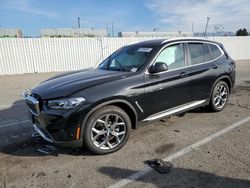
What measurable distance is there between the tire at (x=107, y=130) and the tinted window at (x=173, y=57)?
1.28 m

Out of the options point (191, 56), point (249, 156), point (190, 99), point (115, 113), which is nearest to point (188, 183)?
point (249, 156)

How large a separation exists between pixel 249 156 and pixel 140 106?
178cm

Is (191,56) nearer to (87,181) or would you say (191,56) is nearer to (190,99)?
(190,99)

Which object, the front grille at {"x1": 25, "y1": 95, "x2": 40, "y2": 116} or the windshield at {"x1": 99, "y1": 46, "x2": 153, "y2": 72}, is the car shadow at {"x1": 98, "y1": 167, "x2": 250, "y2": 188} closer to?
the front grille at {"x1": 25, "y1": 95, "x2": 40, "y2": 116}

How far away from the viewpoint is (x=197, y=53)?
5215mm

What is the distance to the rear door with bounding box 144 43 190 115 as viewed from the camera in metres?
4.20

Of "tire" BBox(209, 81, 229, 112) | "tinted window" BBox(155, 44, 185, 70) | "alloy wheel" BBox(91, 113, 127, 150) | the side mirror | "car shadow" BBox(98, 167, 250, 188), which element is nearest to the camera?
"car shadow" BBox(98, 167, 250, 188)

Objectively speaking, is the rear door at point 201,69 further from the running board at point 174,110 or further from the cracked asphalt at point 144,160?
the cracked asphalt at point 144,160

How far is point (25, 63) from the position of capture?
1577cm

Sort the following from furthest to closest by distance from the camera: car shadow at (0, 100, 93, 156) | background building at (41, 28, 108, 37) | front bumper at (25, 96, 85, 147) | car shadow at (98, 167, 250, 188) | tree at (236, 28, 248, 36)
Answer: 1. tree at (236, 28, 248, 36)
2. background building at (41, 28, 108, 37)
3. car shadow at (0, 100, 93, 156)
4. front bumper at (25, 96, 85, 147)
5. car shadow at (98, 167, 250, 188)

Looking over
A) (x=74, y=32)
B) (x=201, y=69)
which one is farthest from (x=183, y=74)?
(x=74, y=32)

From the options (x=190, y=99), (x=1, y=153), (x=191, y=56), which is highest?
(x=191, y=56)

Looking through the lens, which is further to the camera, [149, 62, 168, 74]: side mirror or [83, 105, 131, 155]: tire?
[149, 62, 168, 74]: side mirror

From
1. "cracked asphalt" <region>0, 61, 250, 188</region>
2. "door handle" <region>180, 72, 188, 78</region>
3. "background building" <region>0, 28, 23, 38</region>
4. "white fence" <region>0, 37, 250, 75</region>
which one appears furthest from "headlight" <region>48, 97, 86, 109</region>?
→ "background building" <region>0, 28, 23, 38</region>
